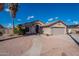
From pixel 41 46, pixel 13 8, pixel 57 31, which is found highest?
pixel 13 8

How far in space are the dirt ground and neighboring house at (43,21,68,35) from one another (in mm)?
46

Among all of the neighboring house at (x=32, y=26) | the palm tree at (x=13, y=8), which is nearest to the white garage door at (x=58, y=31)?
the neighboring house at (x=32, y=26)

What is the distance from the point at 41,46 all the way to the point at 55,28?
0.25 metres

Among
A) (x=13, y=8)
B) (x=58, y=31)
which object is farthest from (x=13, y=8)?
(x=58, y=31)

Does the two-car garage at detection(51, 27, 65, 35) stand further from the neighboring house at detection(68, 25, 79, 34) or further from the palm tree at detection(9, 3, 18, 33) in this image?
the palm tree at detection(9, 3, 18, 33)

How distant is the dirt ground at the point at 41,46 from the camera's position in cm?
332

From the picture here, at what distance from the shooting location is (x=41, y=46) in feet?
11.0

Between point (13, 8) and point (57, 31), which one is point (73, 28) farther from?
point (13, 8)

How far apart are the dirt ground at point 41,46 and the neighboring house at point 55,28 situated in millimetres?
46

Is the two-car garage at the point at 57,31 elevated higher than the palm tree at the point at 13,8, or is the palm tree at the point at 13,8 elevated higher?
the palm tree at the point at 13,8

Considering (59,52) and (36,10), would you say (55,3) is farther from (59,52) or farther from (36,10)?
(59,52)

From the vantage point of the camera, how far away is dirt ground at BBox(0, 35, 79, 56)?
3.32 m

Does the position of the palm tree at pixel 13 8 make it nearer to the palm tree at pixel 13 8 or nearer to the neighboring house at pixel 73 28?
the palm tree at pixel 13 8

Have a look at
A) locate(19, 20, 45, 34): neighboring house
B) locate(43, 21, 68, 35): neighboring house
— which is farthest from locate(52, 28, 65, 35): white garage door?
locate(19, 20, 45, 34): neighboring house
